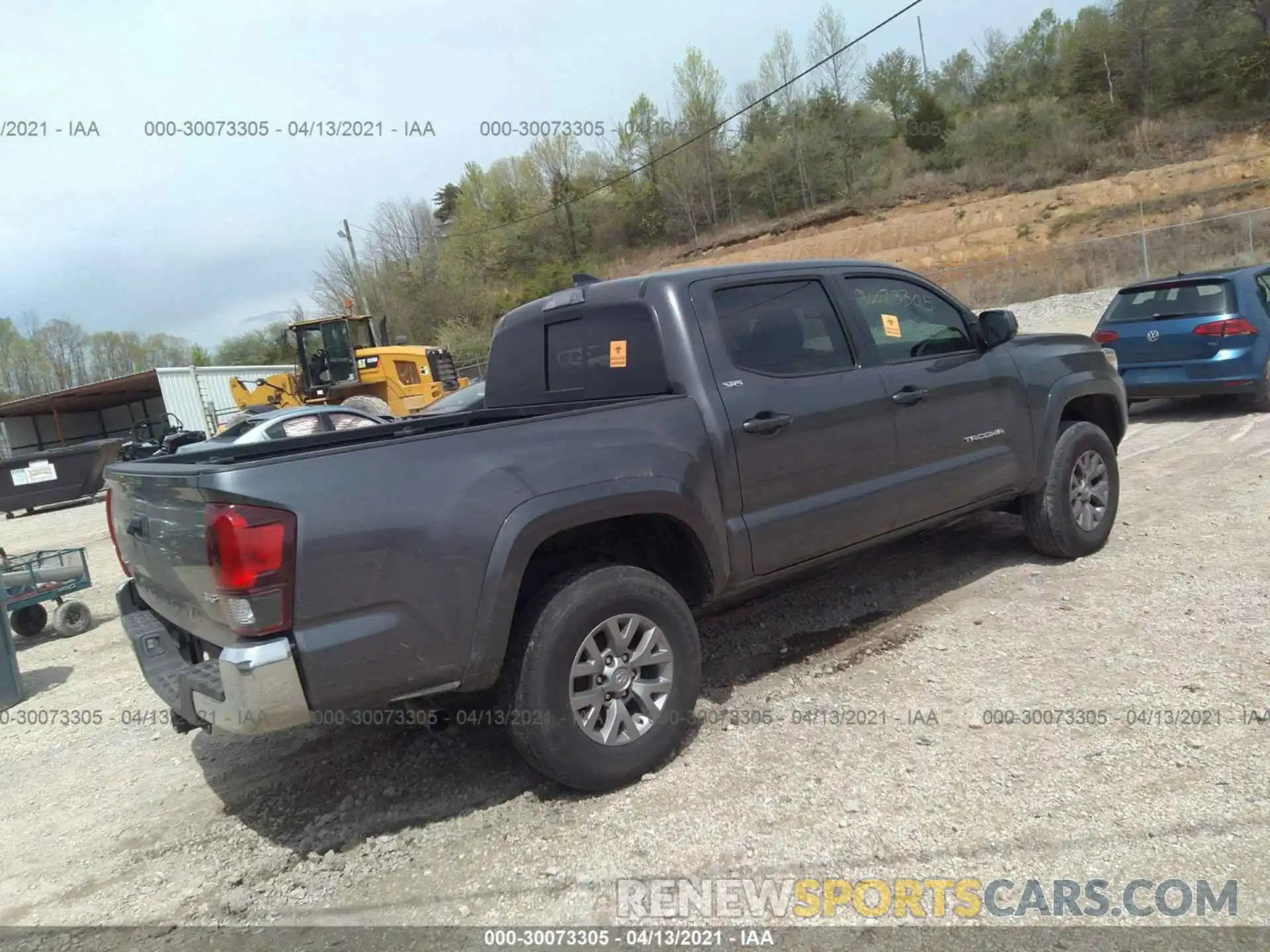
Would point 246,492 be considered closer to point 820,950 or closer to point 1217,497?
point 820,950

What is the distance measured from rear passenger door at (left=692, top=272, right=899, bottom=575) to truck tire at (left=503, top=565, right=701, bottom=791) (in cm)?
64

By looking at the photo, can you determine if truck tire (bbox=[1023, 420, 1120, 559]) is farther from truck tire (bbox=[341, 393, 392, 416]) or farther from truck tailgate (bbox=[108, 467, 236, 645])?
truck tire (bbox=[341, 393, 392, 416])

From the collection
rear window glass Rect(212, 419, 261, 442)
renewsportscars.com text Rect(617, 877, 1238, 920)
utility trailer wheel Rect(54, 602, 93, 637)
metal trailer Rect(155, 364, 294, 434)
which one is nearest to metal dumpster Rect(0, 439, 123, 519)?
rear window glass Rect(212, 419, 261, 442)

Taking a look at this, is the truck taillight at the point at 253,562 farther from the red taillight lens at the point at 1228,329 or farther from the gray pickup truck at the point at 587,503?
the red taillight lens at the point at 1228,329

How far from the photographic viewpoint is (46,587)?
23.9 feet

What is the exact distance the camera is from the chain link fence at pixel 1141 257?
26.0 m

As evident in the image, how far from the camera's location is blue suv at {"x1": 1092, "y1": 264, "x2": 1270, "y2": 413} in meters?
9.48

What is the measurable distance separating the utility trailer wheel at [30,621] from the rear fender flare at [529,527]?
6239mm

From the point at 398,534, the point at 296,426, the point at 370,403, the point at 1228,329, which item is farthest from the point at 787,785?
the point at 370,403

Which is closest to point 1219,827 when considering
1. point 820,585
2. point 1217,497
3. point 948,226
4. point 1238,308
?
point 820,585

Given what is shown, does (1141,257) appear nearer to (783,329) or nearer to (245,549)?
(783,329)

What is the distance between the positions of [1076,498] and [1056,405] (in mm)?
627

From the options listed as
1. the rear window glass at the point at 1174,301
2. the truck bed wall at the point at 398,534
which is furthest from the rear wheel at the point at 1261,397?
the truck bed wall at the point at 398,534

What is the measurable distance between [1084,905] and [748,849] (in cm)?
103
